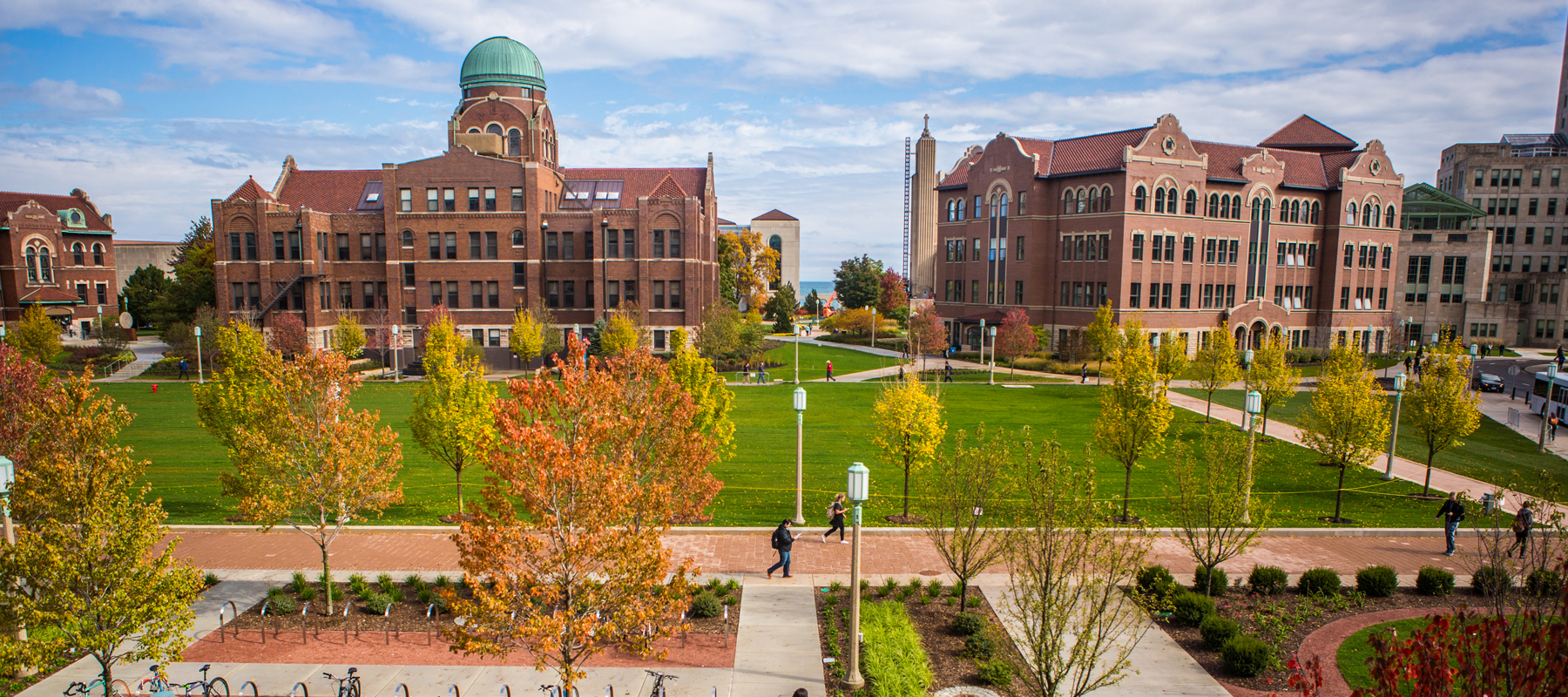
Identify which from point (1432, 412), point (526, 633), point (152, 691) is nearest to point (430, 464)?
point (152, 691)

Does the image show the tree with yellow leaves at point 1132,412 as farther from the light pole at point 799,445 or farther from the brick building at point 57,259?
the brick building at point 57,259

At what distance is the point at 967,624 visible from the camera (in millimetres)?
13719

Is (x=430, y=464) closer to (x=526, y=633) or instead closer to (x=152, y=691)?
(x=152, y=691)

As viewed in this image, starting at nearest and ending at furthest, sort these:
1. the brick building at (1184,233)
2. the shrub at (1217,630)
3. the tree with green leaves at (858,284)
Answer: the shrub at (1217,630) → the brick building at (1184,233) → the tree with green leaves at (858,284)

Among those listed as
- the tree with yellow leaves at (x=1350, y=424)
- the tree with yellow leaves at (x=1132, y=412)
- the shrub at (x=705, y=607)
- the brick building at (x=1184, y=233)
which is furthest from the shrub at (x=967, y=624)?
the brick building at (x=1184, y=233)

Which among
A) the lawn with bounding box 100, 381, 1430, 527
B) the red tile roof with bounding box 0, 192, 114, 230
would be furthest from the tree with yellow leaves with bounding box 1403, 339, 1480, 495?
the red tile roof with bounding box 0, 192, 114, 230

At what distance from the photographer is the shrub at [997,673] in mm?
12060

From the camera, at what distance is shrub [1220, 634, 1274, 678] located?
40.2 feet

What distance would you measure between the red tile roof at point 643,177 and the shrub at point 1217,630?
51.1m

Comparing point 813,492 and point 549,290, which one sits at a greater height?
point 549,290

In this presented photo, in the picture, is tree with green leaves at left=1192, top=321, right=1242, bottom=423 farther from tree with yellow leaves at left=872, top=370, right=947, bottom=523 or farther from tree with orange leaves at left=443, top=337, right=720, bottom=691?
tree with orange leaves at left=443, top=337, right=720, bottom=691

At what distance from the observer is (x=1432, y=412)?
2230 centimetres

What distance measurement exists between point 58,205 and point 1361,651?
89.5 meters

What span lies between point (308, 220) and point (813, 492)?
46.7 metres
